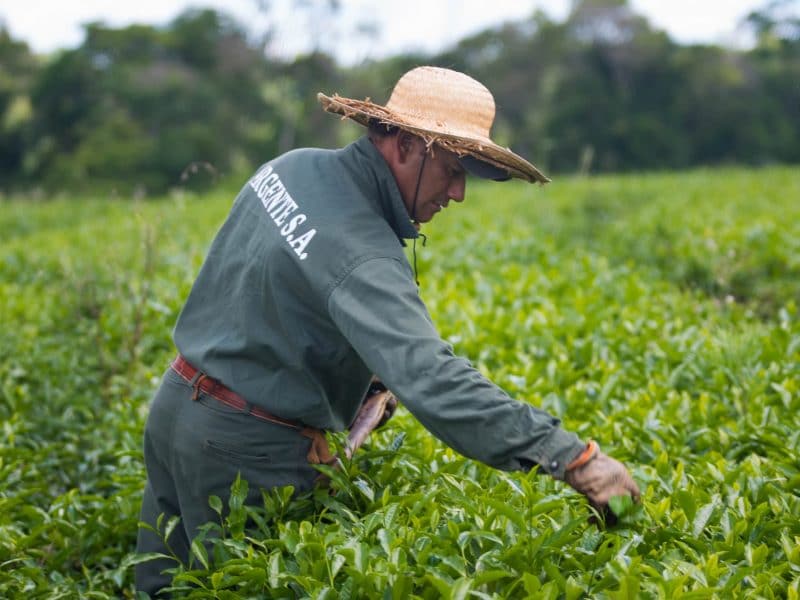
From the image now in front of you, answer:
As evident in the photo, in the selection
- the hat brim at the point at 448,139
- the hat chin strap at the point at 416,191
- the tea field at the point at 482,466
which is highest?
the hat brim at the point at 448,139

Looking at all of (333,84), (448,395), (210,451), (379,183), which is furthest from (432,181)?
(333,84)

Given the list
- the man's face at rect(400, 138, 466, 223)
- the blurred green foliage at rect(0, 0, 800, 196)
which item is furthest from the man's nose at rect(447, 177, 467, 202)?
the blurred green foliage at rect(0, 0, 800, 196)

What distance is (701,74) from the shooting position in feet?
123

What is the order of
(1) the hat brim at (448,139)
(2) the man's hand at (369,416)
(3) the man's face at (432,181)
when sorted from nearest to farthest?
(1) the hat brim at (448,139) < (3) the man's face at (432,181) < (2) the man's hand at (369,416)

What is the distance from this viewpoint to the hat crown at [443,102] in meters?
2.75

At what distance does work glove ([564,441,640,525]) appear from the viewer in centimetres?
241

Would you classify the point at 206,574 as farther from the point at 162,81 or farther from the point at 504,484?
the point at 162,81

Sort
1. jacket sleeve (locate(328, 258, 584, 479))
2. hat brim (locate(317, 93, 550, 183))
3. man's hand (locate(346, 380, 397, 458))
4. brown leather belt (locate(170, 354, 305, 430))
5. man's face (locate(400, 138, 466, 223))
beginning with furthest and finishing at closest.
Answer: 1. man's hand (locate(346, 380, 397, 458))
2. brown leather belt (locate(170, 354, 305, 430))
3. man's face (locate(400, 138, 466, 223))
4. hat brim (locate(317, 93, 550, 183))
5. jacket sleeve (locate(328, 258, 584, 479))

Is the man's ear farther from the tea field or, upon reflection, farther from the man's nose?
the tea field

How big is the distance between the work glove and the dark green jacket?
0.03 metres

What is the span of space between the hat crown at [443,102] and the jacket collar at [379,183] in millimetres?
156

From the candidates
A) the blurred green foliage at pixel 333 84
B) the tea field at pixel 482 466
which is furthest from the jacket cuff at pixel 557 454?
the blurred green foliage at pixel 333 84

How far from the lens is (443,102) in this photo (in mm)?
2770

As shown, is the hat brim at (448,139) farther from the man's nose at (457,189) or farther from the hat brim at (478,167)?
the man's nose at (457,189)
